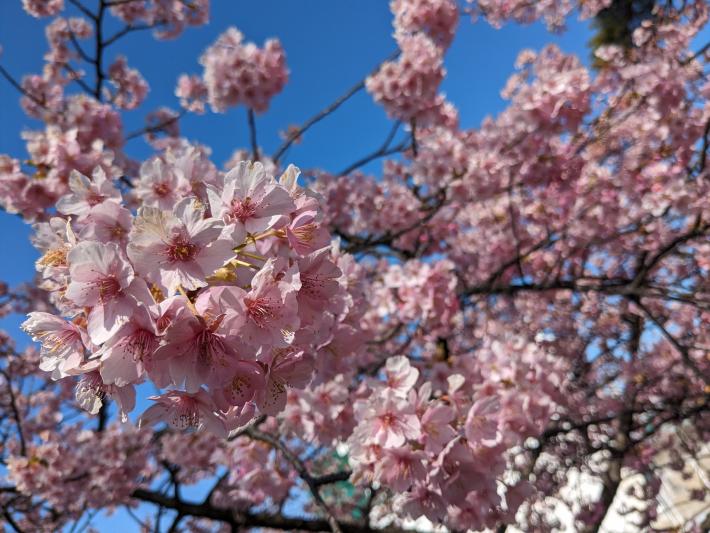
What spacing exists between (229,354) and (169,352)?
123 millimetres

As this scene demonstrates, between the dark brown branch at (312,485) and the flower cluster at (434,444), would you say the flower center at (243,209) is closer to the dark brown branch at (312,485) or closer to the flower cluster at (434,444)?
the flower cluster at (434,444)

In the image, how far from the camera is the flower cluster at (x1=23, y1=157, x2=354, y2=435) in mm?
964

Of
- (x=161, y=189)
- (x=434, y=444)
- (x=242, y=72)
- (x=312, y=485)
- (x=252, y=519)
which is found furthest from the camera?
(x=242, y=72)

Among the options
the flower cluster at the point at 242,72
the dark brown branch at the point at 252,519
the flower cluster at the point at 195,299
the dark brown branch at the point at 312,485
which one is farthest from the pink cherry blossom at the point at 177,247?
the flower cluster at the point at 242,72

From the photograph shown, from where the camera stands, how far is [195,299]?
3.38ft

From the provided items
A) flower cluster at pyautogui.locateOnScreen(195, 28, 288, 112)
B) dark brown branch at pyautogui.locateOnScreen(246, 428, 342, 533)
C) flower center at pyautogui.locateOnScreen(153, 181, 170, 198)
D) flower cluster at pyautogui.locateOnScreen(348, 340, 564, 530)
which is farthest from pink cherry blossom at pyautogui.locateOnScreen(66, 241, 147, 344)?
flower cluster at pyautogui.locateOnScreen(195, 28, 288, 112)

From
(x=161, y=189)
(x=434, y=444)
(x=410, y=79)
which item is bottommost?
(x=434, y=444)

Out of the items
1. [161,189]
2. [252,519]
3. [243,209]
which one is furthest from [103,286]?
[252,519]

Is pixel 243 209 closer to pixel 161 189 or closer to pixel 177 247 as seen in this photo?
pixel 177 247

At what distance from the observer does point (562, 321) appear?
729cm

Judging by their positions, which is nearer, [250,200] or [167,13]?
[250,200]

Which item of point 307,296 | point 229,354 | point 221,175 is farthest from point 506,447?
point 221,175

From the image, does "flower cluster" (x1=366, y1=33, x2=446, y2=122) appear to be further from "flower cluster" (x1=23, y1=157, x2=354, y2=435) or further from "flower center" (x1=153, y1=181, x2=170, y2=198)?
"flower cluster" (x1=23, y1=157, x2=354, y2=435)

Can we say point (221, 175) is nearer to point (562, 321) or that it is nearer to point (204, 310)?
point (204, 310)
